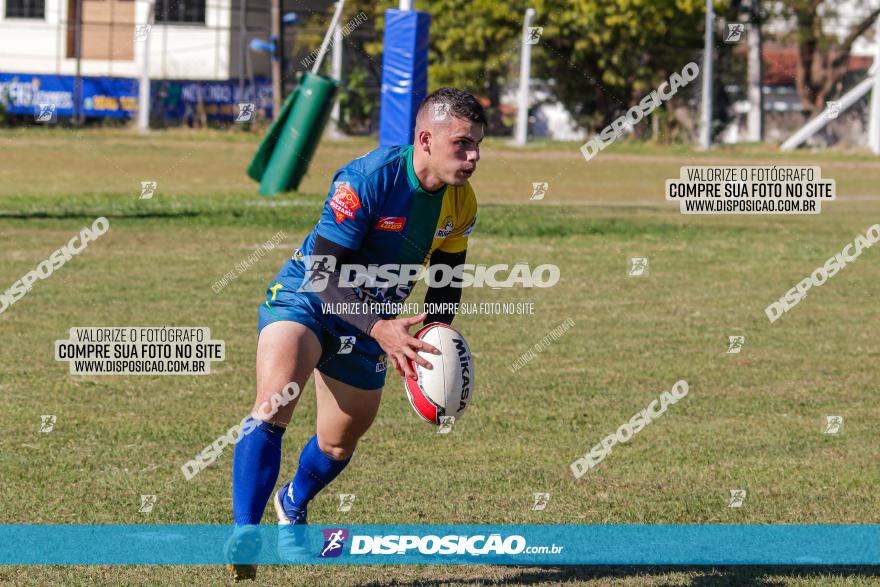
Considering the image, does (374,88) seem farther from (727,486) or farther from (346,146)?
(727,486)

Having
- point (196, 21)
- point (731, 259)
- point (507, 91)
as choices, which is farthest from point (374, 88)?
point (731, 259)

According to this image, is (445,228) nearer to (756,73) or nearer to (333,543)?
(333,543)

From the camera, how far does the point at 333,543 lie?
254 inches

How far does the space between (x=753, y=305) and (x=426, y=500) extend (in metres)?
8.71

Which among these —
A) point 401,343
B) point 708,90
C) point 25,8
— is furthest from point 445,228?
point 25,8

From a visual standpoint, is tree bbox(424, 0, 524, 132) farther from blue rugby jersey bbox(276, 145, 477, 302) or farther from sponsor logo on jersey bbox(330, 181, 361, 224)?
sponsor logo on jersey bbox(330, 181, 361, 224)

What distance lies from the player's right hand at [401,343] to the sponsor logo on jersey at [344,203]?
52 centimetres

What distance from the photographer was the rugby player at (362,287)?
19.1 ft

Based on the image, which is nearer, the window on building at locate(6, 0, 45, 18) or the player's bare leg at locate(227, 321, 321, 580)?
the player's bare leg at locate(227, 321, 321, 580)

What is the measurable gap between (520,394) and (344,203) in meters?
4.99

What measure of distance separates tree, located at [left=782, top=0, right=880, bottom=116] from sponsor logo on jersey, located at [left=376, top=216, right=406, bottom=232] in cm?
5576

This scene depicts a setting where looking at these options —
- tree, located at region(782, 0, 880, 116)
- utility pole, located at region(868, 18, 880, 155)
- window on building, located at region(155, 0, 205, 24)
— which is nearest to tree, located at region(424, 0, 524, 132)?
window on building, located at region(155, 0, 205, 24)

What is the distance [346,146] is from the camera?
45.5 meters

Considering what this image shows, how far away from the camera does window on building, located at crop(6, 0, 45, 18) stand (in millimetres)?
54719
